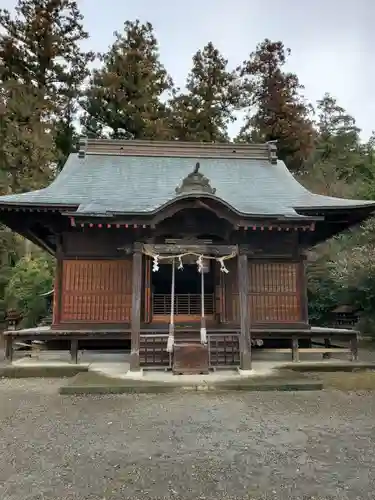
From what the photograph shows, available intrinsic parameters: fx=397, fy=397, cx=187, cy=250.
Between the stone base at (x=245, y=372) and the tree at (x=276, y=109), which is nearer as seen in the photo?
the stone base at (x=245, y=372)

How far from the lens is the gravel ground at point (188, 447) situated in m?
3.13

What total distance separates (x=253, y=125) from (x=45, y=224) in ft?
72.0

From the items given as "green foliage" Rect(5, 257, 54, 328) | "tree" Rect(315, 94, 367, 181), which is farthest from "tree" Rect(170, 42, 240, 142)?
"green foliage" Rect(5, 257, 54, 328)

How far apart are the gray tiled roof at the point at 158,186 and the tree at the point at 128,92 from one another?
1422cm

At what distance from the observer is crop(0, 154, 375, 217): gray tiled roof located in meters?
9.18

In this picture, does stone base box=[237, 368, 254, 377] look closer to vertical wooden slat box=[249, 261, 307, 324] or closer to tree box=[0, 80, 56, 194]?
vertical wooden slat box=[249, 261, 307, 324]

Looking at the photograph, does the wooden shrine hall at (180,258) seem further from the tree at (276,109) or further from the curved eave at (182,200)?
the tree at (276,109)

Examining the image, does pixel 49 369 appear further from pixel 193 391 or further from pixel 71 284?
pixel 193 391

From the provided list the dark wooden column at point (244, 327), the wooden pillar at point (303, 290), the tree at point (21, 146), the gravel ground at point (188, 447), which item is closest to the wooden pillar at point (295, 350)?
the wooden pillar at point (303, 290)

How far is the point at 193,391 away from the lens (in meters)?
6.45

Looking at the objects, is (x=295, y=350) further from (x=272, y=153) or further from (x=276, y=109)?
(x=276, y=109)

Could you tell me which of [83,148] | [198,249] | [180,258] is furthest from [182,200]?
[83,148]

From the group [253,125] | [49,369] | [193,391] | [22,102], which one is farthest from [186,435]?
[253,125]

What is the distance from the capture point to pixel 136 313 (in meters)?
7.64
